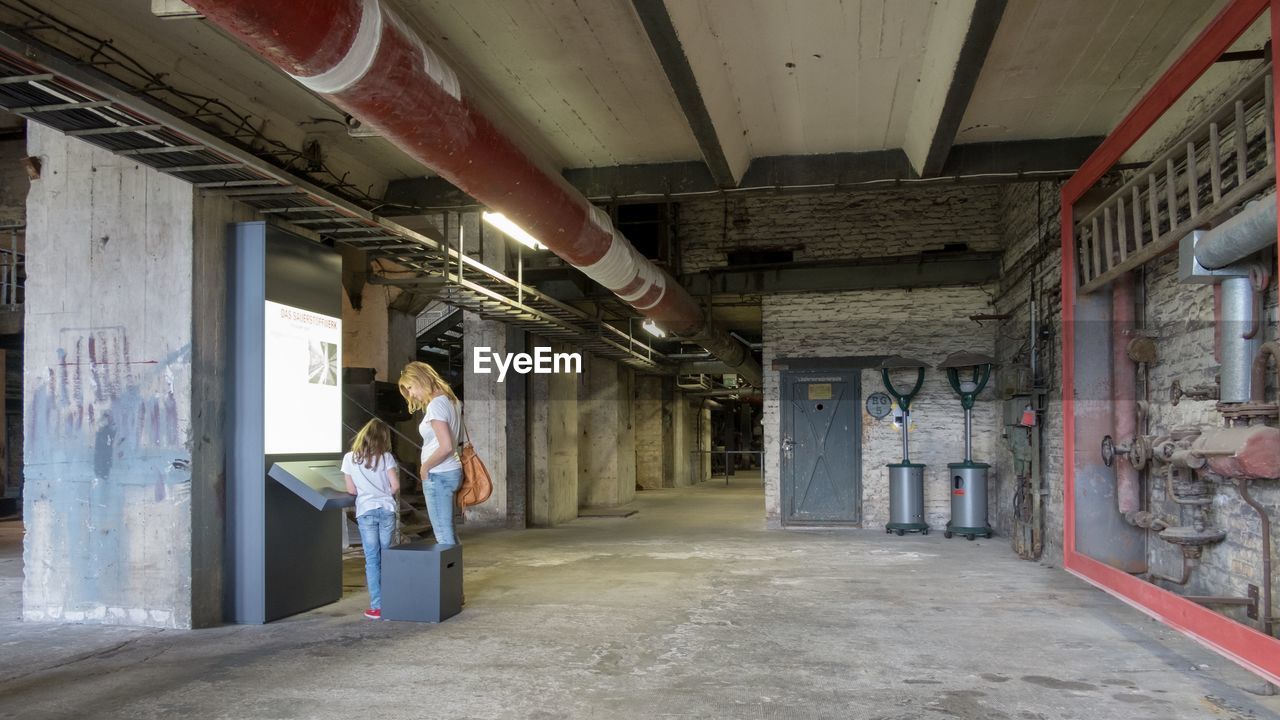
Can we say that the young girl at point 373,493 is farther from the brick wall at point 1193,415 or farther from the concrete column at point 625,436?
the concrete column at point 625,436

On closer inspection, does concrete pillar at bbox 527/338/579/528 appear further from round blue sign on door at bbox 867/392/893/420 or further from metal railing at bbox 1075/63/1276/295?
A: metal railing at bbox 1075/63/1276/295

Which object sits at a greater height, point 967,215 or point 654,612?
point 967,215

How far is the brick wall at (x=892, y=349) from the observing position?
35.7 ft

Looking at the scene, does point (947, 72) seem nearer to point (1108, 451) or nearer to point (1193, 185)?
point (1193, 185)

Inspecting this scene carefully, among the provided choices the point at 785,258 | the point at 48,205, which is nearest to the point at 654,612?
the point at 48,205

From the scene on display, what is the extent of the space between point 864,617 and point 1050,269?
430 centimetres

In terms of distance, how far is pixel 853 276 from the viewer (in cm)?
1102

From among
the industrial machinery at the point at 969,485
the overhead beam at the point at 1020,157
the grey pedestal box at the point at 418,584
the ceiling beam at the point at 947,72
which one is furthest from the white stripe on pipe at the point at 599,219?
the industrial machinery at the point at 969,485

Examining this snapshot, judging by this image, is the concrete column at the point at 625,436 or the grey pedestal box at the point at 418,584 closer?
the grey pedestal box at the point at 418,584

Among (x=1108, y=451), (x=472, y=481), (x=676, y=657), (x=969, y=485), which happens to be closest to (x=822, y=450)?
(x=969, y=485)

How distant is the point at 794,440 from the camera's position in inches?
452

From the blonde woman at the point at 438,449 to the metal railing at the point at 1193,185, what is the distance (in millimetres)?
4470

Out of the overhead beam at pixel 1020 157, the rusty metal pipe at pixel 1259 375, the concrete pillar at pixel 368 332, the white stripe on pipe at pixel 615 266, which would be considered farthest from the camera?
the concrete pillar at pixel 368 332

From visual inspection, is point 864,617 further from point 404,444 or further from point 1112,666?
point 404,444
